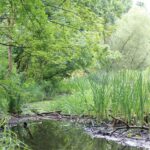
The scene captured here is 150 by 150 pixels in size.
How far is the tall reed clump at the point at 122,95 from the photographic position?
695cm

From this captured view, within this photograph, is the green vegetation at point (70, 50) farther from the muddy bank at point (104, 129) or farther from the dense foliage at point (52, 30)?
the muddy bank at point (104, 129)

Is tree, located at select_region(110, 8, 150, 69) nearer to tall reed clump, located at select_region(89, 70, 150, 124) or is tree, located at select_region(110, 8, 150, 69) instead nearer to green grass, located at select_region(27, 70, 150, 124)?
green grass, located at select_region(27, 70, 150, 124)

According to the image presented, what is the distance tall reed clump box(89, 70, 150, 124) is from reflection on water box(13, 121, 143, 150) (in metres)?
0.69

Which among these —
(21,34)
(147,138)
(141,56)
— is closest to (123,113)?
(147,138)

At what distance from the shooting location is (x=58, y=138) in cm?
675

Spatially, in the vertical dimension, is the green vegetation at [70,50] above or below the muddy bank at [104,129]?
above

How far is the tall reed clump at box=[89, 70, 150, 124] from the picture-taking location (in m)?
6.95

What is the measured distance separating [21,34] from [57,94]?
319 inches

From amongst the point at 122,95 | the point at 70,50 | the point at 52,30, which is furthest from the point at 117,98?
the point at 52,30

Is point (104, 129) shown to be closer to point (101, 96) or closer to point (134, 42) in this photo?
point (101, 96)

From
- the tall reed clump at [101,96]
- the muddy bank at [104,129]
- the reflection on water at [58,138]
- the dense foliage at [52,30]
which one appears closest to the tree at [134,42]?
the muddy bank at [104,129]

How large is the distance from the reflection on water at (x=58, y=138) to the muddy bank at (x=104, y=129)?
20 centimetres

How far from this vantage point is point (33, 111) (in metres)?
9.36

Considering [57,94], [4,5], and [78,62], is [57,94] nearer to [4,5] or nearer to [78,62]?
[78,62]
